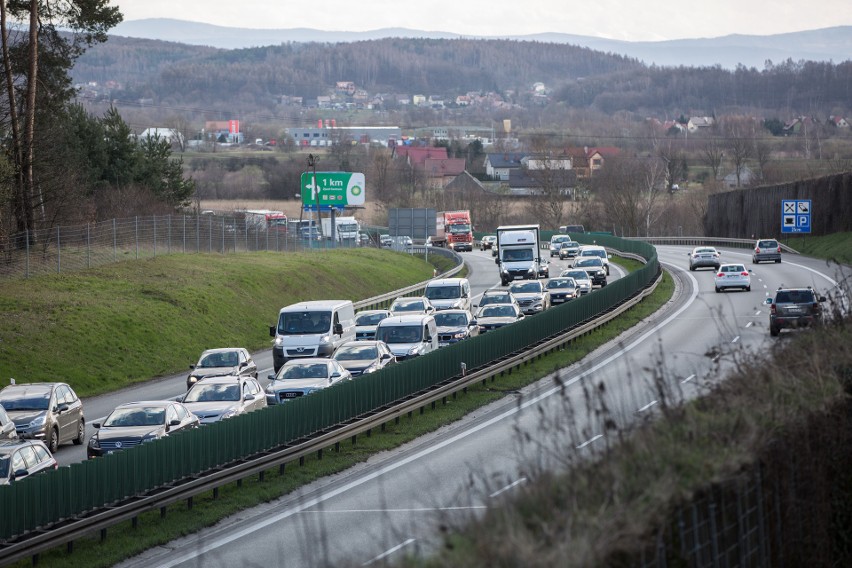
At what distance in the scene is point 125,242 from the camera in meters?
53.6

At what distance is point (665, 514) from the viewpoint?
23.0 feet

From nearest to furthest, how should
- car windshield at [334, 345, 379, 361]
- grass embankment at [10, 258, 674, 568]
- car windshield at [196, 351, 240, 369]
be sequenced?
grass embankment at [10, 258, 674, 568] → car windshield at [334, 345, 379, 361] → car windshield at [196, 351, 240, 369]

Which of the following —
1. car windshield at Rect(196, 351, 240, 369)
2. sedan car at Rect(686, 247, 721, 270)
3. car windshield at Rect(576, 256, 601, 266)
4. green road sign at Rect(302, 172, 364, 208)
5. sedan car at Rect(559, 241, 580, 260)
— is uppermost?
green road sign at Rect(302, 172, 364, 208)

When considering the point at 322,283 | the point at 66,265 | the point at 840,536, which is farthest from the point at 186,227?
the point at 840,536

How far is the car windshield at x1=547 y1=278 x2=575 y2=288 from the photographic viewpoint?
173 ft

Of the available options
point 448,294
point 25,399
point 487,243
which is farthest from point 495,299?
point 487,243

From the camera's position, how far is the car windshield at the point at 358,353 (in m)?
30.8

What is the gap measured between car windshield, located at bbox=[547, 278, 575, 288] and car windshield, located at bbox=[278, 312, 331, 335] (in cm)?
1938

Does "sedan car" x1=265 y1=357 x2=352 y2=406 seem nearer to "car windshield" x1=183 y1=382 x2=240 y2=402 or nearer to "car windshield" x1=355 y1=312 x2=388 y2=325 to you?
"car windshield" x1=183 y1=382 x2=240 y2=402

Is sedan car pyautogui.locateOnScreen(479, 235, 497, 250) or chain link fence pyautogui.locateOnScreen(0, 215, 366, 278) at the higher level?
chain link fence pyautogui.locateOnScreen(0, 215, 366, 278)

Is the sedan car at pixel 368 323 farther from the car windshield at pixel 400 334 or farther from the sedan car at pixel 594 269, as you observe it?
the sedan car at pixel 594 269

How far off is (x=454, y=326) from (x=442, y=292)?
8.41 meters

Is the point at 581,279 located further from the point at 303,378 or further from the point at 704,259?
the point at 303,378

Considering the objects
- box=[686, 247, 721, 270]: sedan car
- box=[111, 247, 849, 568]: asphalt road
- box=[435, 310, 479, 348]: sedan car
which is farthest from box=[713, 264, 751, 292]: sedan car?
box=[435, 310, 479, 348]: sedan car
